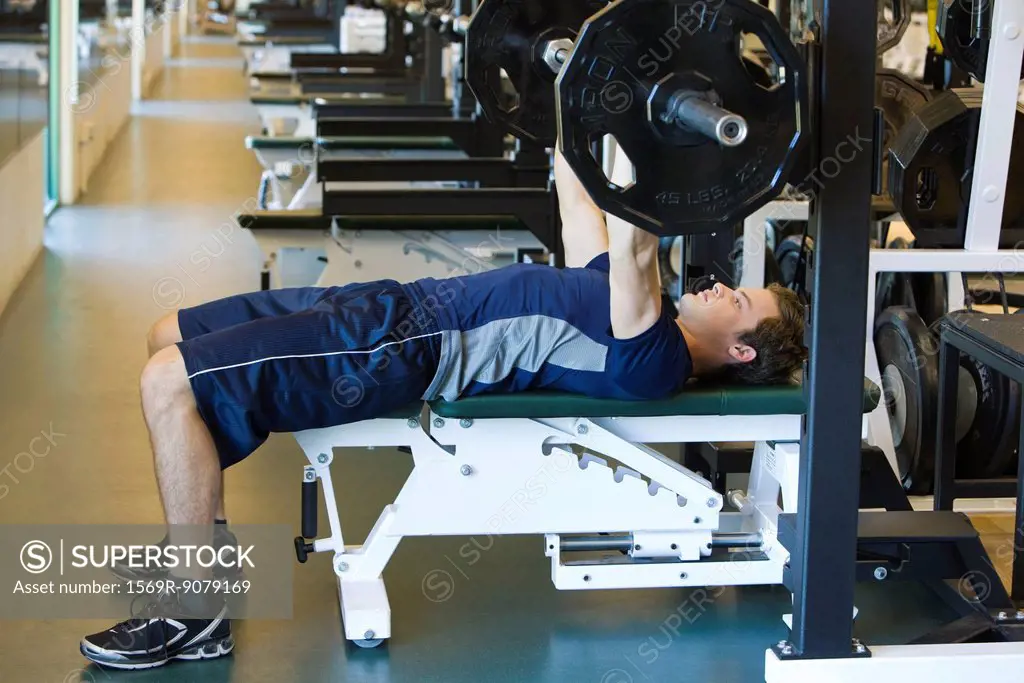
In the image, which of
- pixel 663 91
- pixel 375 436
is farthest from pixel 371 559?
pixel 663 91

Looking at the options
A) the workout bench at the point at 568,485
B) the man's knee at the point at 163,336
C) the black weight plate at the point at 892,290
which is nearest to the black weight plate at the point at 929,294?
the black weight plate at the point at 892,290

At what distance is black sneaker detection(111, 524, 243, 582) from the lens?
250 centimetres

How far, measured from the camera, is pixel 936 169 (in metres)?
2.79

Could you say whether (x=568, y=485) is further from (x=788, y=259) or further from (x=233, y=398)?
(x=788, y=259)

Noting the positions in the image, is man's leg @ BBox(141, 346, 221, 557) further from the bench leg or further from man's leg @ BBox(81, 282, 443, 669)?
the bench leg

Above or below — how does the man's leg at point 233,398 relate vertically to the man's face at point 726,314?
below

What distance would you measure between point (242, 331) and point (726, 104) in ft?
3.41

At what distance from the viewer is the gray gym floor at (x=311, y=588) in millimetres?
2434

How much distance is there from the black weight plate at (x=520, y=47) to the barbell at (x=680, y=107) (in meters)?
0.71

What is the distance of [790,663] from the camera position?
220 centimetres

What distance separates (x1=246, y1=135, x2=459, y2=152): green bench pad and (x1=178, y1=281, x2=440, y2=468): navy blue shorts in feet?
10.5

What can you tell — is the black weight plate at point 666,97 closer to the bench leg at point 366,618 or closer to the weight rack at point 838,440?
the weight rack at point 838,440

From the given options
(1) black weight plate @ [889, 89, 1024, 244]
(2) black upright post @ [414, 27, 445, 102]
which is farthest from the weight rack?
(2) black upright post @ [414, 27, 445, 102]

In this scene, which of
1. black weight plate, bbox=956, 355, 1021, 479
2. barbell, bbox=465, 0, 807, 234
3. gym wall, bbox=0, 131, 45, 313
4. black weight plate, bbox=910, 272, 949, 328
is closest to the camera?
barbell, bbox=465, 0, 807, 234
